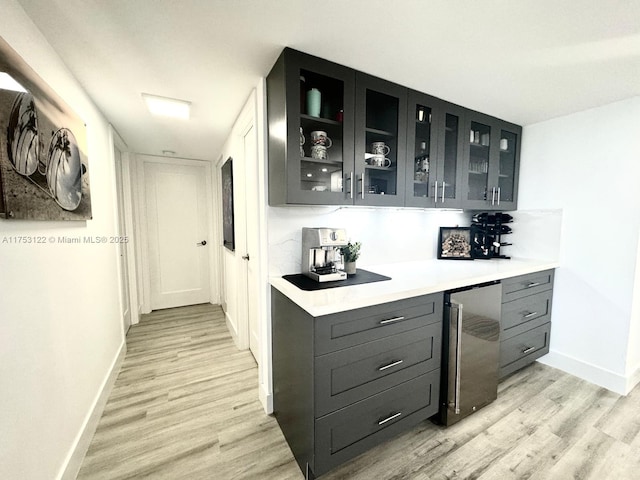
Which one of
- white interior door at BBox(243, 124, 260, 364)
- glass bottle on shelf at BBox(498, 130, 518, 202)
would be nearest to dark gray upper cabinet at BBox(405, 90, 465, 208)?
glass bottle on shelf at BBox(498, 130, 518, 202)

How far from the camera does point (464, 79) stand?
166 cm

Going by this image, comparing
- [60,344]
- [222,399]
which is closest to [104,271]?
[60,344]

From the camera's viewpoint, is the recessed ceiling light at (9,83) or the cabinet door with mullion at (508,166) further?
the cabinet door with mullion at (508,166)

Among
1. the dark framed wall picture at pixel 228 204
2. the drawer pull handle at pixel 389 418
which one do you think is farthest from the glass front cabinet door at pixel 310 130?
the dark framed wall picture at pixel 228 204

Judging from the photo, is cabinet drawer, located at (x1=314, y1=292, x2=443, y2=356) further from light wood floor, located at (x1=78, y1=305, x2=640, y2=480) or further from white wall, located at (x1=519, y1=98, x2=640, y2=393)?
white wall, located at (x1=519, y1=98, x2=640, y2=393)

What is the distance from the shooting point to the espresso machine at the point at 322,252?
1.61m

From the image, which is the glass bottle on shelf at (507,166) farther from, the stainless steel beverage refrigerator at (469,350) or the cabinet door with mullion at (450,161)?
the stainless steel beverage refrigerator at (469,350)

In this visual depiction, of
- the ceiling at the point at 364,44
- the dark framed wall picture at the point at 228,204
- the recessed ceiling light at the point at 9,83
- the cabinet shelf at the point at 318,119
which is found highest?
the ceiling at the point at 364,44

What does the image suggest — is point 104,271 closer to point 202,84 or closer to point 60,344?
point 60,344

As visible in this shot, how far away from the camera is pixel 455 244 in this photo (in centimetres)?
245

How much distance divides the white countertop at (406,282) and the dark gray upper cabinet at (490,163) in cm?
54

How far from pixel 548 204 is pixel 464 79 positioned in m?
1.57

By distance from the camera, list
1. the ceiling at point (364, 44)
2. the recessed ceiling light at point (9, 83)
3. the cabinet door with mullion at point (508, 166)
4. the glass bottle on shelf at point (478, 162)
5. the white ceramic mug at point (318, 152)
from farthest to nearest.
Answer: the cabinet door with mullion at point (508, 166) → the glass bottle on shelf at point (478, 162) → the white ceramic mug at point (318, 152) → the ceiling at point (364, 44) → the recessed ceiling light at point (9, 83)

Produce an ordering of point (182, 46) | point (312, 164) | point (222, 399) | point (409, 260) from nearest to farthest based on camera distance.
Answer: point (182, 46), point (312, 164), point (222, 399), point (409, 260)
